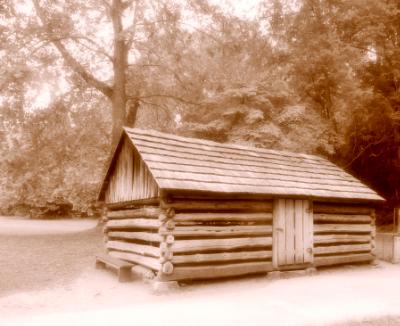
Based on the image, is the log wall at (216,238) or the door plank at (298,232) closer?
the log wall at (216,238)

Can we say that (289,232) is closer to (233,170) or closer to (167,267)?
(233,170)

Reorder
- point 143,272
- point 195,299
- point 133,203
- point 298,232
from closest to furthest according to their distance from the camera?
1. point 195,299
2. point 143,272
3. point 133,203
4. point 298,232

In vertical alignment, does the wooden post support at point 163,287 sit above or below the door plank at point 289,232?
below

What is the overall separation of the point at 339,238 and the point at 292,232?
2.10 metres

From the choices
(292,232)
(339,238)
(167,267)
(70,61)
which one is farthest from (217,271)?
(70,61)

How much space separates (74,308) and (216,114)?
15.1m

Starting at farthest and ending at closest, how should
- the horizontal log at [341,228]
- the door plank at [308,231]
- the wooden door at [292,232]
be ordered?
the horizontal log at [341,228]
the door plank at [308,231]
the wooden door at [292,232]

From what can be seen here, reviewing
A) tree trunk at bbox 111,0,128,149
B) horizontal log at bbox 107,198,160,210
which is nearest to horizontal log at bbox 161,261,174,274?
horizontal log at bbox 107,198,160,210

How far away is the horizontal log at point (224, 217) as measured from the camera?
938 cm

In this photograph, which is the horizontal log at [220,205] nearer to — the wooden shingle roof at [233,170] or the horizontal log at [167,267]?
the wooden shingle roof at [233,170]

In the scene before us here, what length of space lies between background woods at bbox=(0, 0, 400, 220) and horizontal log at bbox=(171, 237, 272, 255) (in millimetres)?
8797

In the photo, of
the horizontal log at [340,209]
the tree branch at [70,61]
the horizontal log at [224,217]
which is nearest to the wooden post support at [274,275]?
the horizontal log at [224,217]

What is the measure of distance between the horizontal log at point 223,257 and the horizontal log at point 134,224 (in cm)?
93

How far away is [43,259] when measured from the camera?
13.1 meters
